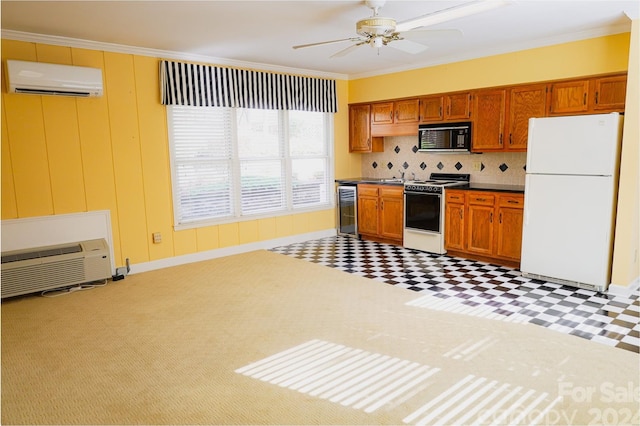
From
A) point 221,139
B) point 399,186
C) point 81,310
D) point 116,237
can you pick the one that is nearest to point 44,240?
point 116,237

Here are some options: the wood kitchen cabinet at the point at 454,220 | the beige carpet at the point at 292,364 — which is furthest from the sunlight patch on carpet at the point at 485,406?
the wood kitchen cabinet at the point at 454,220

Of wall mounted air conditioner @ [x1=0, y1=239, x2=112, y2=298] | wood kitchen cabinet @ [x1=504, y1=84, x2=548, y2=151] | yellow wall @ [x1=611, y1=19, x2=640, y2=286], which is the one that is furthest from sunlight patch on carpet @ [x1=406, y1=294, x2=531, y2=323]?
wall mounted air conditioner @ [x1=0, y1=239, x2=112, y2=298]

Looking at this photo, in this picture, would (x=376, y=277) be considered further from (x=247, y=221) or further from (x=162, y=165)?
(x=162, y=165)

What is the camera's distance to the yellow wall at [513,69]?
440 cm

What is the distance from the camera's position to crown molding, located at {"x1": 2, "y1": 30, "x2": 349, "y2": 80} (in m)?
4.27

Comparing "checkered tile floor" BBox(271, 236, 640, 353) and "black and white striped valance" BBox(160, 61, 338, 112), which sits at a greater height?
"black and white striped valance" BBox(160, 61, 338, 112)

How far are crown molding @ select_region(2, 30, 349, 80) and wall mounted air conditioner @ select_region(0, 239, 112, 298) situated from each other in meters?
2.09

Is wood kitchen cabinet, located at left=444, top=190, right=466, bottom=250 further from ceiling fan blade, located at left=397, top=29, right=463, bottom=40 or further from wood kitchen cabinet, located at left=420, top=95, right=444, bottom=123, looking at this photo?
ceiling fan blade, located at left=397, top=29, right=463, bottom=40

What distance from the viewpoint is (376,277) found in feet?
16.1

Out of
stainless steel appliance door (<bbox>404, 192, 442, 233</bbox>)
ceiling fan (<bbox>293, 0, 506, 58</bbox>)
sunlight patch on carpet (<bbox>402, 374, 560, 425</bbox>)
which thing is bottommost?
sunlight patch on carpet (<bbox>402, 374, 560, 425</bbox>)

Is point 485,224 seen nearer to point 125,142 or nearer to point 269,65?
point 269,65

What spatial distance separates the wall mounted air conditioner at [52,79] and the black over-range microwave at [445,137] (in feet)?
13.6

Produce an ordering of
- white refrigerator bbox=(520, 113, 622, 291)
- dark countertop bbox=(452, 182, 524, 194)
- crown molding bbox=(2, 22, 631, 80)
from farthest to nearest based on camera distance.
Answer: dark countertop bbox=(452, 182, 524, 194), crown molding bbox=(2, 22, 631, 80), white refrigerator bbox=(520, 113, 622, 291)

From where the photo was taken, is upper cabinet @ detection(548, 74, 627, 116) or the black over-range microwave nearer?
upper cabinet @ detection(548, 74, 627, 116)
